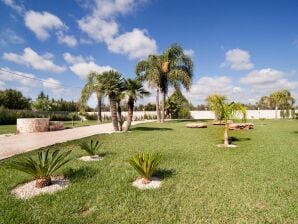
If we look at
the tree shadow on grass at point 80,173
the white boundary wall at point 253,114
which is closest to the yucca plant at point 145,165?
the tree shadow on grass at point 80,173

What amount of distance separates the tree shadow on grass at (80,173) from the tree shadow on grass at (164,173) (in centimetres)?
148

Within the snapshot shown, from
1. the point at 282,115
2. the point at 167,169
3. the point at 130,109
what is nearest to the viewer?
the point at 167,169

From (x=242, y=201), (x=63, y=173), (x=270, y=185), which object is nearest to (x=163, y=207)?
(x=242, y=201)

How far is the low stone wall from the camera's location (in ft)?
57.3

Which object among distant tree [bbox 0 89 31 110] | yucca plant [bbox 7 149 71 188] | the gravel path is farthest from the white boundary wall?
yucca plant [bbox 7 149 71 188]

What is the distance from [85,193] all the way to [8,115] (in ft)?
91.3

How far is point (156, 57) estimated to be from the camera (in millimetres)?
30406

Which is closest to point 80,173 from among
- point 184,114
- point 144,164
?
point 144,164

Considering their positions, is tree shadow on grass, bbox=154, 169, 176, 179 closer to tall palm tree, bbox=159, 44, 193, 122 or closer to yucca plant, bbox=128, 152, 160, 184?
yucca plant, bbox=128, 152, 160, 184

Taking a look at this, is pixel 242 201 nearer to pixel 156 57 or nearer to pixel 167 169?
pixel 167 169

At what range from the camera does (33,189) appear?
5.13m

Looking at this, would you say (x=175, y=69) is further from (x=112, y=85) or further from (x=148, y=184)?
(x=148, y=184)

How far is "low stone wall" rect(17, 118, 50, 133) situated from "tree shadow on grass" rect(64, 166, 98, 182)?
12.4 m

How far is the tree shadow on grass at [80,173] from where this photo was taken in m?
5.84
